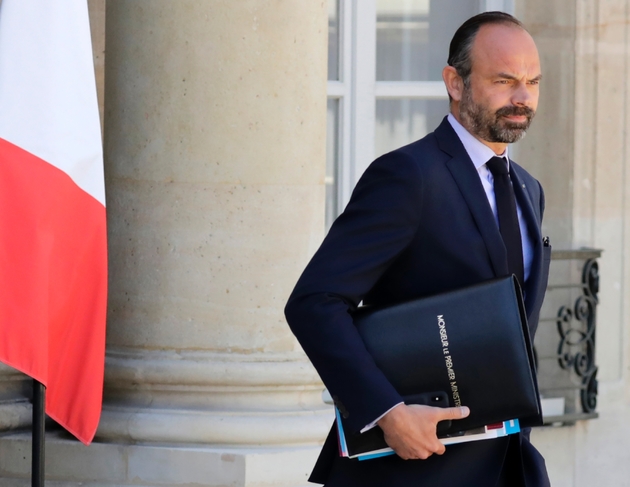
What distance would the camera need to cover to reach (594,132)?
5602 millimetres

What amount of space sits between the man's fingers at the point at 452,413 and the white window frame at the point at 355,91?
3.42m

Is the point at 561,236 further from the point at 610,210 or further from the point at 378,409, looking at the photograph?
the point at 378,409

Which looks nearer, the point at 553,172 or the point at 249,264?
the point at 249,264

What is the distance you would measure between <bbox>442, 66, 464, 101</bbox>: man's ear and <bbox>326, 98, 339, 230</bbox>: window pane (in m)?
3.11

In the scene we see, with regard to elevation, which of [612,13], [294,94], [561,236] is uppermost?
[612,13]

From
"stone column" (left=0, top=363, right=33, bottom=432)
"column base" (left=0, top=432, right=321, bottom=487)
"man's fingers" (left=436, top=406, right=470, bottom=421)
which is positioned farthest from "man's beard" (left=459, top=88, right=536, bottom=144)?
"stone column" (left=0, top=363, right=33, bottom=432)

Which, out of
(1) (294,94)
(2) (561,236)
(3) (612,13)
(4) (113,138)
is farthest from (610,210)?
(4) (113,138)

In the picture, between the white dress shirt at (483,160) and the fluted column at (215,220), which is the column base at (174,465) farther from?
the white dress shirt at (483,160)

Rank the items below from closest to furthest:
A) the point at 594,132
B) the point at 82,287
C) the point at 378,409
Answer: the point at 378,409 → the point at 82,287 → the point at 594,132

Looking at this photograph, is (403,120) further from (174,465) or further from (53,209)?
(53,209)

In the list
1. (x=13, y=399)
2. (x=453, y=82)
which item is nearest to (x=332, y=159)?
(x=13, y=399)

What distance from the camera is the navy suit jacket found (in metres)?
2.27

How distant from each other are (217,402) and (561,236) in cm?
236

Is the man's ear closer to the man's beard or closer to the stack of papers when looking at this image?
the man's beard
